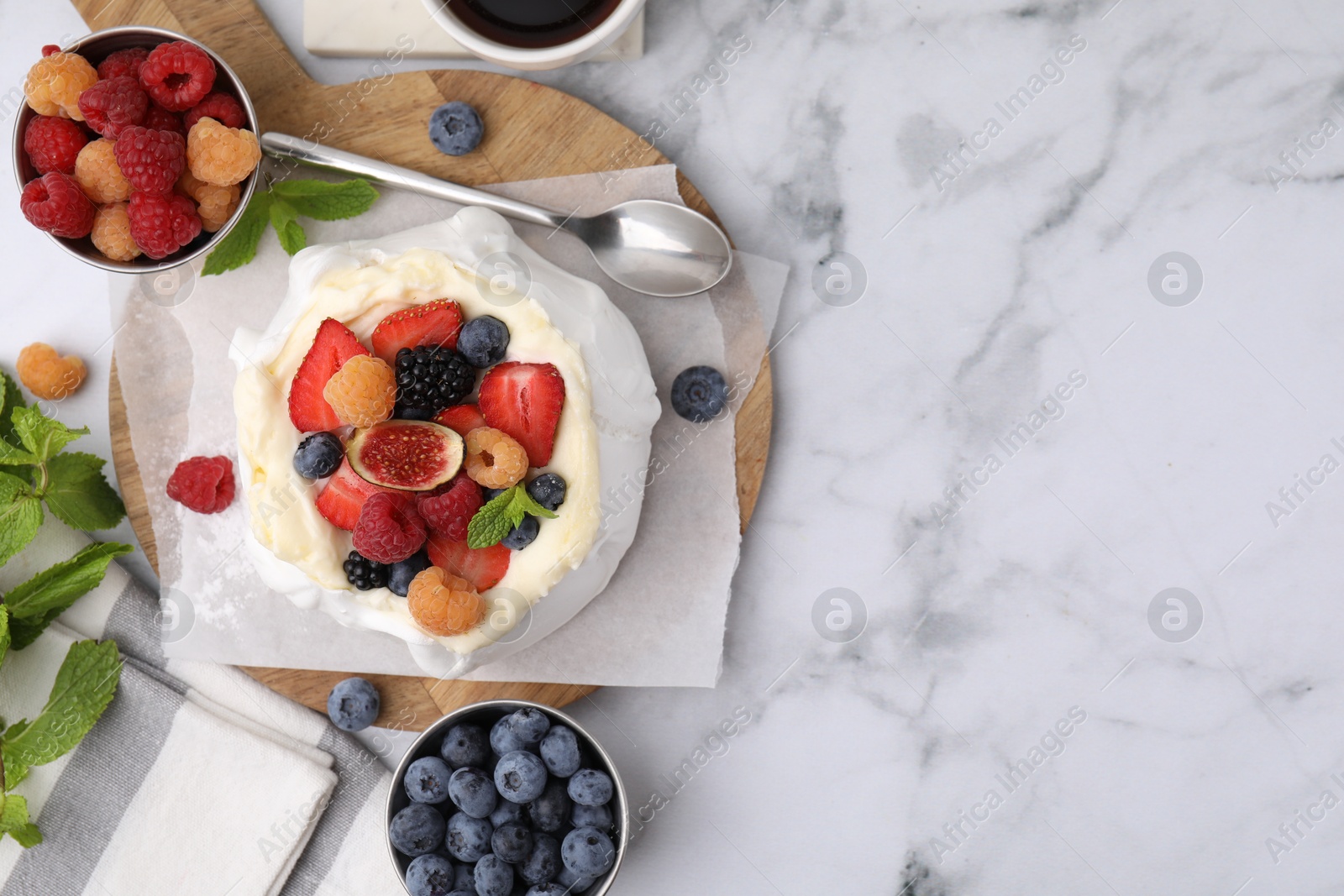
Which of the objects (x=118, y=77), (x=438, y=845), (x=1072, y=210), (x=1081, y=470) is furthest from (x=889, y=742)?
(x=118, y=77)

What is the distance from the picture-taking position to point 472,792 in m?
1.64

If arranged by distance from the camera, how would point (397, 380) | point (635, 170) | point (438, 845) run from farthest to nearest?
point (635, 170) → point (438, 845) → point (397, 380)

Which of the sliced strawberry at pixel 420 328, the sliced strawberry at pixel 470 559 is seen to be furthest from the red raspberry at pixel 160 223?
the sliced strawberry at pixel 470 559

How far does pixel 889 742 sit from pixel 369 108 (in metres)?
1.71

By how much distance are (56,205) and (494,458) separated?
906mm

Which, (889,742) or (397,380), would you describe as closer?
(397,380)

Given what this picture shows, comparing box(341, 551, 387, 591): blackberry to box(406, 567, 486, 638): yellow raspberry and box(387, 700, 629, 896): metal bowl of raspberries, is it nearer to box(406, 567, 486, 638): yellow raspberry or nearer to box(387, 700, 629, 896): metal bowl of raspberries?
box(406, 567, 486, 638): yellow raspberry

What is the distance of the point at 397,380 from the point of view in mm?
1558

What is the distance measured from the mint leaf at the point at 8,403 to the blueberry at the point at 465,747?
113cm

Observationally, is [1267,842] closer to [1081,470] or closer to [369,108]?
[1081,470]

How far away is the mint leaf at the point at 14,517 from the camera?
173 centimetres

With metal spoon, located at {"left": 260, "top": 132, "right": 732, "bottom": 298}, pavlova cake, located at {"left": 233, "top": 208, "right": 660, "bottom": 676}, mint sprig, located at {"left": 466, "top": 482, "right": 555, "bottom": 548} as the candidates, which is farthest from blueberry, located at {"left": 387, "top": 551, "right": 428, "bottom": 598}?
metal spoon, located at {"left": 260, "top": 132, "right": 732, "bottom": 298}

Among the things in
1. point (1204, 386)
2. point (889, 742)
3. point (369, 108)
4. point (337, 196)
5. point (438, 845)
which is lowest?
point (438, 845)

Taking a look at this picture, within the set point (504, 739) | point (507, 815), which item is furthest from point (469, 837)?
point (504, 739)
